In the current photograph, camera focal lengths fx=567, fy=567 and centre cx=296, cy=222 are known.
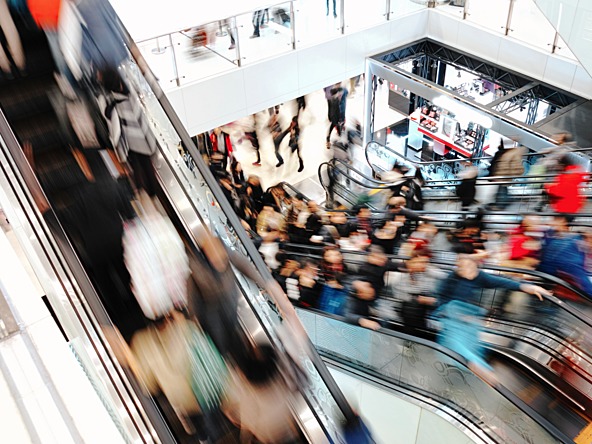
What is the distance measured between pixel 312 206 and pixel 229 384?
5.15 metres

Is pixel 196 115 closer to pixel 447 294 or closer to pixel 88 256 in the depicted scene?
pixel 447 294

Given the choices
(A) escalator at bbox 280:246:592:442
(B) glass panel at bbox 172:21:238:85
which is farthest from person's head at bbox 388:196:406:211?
(B) glass panel at bbox 172:21:238:85

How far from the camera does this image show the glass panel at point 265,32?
398 inches

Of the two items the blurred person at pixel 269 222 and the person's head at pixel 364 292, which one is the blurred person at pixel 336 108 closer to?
the blurred person at pixel 269 222

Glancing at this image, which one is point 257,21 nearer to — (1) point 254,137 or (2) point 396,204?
(1) point 254,137

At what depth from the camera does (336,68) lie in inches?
459

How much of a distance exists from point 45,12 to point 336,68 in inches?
321

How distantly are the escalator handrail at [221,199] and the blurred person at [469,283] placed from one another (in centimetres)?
265

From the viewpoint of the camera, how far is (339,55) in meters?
11.5

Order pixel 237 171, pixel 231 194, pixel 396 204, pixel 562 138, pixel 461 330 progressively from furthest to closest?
pixel 237 171 → pixel 231 194 → pixel 562 138 → pixel 396 204 → pixel 461 330

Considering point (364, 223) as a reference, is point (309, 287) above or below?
above

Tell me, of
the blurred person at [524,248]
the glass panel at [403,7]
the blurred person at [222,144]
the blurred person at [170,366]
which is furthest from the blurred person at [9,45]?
the glass panel at [403,7]

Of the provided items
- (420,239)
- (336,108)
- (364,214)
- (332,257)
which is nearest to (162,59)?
(364,214)

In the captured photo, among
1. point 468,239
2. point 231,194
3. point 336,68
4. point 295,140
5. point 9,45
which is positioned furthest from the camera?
point 295,140
